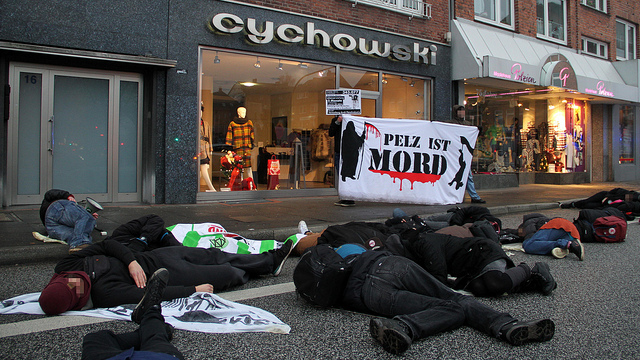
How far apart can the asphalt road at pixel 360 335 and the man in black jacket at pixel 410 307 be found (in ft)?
0.26

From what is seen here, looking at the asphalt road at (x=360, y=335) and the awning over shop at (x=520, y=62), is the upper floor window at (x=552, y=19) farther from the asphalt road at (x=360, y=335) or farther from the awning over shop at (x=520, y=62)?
the asphalt road at (x=360, y=335)

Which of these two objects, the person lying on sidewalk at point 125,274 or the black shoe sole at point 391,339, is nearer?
the black shoe sole at point 391,339

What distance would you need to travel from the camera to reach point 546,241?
5.55m

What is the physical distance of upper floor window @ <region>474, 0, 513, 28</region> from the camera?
49.6 feet

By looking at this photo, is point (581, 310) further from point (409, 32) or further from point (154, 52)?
point (409, 32)

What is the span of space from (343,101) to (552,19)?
39.8ft

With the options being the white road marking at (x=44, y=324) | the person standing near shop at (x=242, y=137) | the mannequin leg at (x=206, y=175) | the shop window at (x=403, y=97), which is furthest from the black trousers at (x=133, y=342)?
the shop window at (x=403, y=97)

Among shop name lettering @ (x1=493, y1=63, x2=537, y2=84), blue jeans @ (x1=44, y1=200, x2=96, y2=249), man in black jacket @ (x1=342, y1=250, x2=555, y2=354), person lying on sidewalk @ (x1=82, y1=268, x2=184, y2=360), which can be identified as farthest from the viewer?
shop name lettering @ (x1=493, y1=63, x2=537, y2=84)

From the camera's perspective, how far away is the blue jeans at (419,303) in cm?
289

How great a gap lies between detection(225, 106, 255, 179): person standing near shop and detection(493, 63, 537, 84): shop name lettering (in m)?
7.10

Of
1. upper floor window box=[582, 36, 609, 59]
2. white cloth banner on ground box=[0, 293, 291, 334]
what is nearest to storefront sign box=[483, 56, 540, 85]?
upper floor window box=[582, 36, 609, 59]

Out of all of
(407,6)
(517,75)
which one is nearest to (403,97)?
(407,6)

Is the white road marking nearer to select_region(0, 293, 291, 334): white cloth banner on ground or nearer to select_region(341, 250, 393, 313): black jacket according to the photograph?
select_region(0, 293, 291, 334): white cloth banner on ground

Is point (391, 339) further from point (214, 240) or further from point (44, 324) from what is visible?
point (214, 240)
